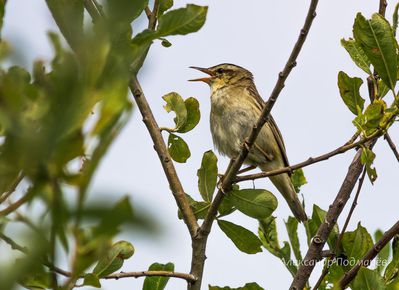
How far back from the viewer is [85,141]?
2.48 feet

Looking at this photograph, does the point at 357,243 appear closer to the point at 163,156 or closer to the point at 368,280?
the point at 368,280

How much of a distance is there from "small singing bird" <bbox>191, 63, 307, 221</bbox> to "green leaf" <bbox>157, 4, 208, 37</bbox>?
201 inches

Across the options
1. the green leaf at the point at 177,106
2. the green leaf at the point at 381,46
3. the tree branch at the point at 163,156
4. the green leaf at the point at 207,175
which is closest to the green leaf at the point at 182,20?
the green leaf at the point at 381,46

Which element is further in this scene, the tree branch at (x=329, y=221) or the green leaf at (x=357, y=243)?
the green leaf at (x=357, y=243)

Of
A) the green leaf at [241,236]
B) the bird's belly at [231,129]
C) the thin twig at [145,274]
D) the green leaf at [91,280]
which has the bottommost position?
the green leaf at [91,280]

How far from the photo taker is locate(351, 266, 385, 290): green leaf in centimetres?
280

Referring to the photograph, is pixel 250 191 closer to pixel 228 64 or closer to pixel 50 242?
pixel 50 242

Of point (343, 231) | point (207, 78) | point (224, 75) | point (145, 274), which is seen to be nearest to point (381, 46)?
point (343, 231)

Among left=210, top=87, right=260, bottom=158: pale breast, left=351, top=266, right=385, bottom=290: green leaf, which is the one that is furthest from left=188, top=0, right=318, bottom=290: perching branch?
left=210, top=87, right=260, bottom=158: pale breast

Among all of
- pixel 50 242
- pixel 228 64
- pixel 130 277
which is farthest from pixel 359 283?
pixel 228 64

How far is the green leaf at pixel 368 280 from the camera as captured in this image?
2805 mm

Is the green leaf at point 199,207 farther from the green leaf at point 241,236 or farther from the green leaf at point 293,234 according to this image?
the green leaf at point 293,234

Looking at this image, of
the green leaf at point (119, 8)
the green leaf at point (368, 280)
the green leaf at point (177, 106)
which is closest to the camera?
the green leaf at point (119, 8)

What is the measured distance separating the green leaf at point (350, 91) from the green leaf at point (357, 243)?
71 centimetres
